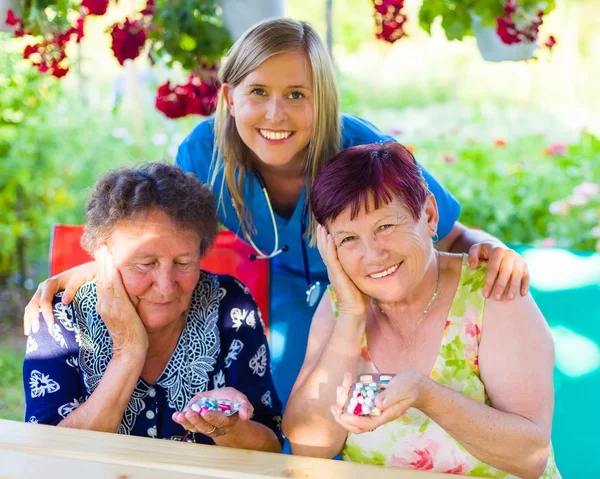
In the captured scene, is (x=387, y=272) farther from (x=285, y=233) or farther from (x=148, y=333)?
(x=285, y=233)

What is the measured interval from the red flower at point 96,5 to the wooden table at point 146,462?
1.43 m

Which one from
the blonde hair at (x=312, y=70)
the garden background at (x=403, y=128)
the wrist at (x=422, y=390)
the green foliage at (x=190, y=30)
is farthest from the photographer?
the garden background at (x=403, y=128)

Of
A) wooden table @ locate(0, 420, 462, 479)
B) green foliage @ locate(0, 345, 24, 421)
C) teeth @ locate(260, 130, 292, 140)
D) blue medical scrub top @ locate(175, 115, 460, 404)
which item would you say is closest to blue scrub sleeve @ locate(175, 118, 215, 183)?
blue medical scrub top @ locate(175, 115, 460, 404)

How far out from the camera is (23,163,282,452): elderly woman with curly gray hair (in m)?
2.13

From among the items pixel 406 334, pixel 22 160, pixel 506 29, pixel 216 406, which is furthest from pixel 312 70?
pixel 22 160

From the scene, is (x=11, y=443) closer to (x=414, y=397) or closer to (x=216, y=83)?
(x=414, y=397)

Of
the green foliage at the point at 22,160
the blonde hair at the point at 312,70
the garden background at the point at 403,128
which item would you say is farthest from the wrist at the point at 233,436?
the green foliage at the point at 22,160

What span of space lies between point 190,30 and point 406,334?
1.47 m

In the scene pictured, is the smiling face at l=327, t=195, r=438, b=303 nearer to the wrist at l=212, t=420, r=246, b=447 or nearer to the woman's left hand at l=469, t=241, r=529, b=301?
the woman's left hand at l=469, t=241, r=529, b=301

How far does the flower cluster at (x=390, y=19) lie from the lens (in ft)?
8.30

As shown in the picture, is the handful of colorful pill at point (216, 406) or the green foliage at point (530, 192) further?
the green foliage at point (530, 192)

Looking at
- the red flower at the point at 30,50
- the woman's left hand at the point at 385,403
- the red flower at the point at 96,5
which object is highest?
the red flower at the point at 96,5

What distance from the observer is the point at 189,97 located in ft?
10.2

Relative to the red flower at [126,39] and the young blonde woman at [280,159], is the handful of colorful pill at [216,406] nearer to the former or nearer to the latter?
the young blonde woman at [280,159]
